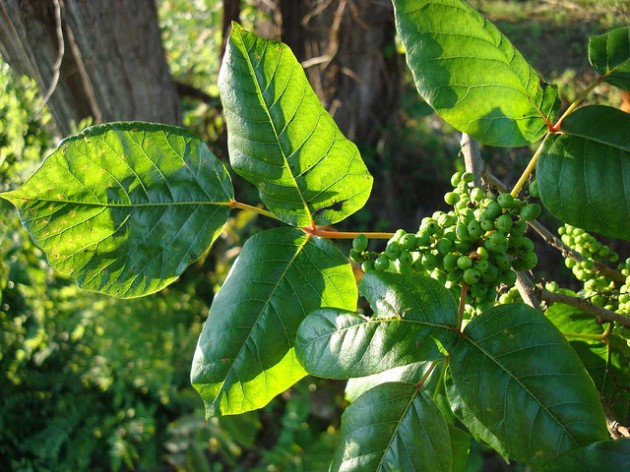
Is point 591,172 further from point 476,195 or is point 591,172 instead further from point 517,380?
point 517,380

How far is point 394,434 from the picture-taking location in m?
0.67

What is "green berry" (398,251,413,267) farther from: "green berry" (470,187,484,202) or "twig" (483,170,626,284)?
"twig" (483,170,626,284)

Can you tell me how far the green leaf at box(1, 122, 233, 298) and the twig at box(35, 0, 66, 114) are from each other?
1.46 metres

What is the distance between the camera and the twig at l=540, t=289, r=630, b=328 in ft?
2.30

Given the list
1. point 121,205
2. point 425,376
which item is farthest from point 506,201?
point 121,205

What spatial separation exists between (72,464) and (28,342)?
2.47ft

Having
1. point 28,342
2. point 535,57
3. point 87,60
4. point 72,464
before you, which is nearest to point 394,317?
point 87,60

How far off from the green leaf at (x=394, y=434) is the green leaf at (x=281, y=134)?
25 cm

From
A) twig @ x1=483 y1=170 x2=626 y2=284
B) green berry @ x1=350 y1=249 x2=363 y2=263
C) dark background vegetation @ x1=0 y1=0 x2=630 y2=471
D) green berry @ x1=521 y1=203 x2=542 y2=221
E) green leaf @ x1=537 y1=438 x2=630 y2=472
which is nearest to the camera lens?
green leaf @ x1=537 y1=438 x2=630 y2=472

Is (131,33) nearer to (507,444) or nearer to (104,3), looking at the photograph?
(104,3)

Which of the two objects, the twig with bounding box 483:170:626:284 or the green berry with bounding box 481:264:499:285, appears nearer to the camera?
the green berry with bounding box 481:264:499:285

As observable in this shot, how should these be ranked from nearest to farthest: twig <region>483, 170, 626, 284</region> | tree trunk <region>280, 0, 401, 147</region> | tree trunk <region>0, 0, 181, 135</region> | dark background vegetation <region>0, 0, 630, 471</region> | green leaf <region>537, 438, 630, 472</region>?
green leaf <region>537, 438, 630, 472</region>, twig <region>483, 170, 626, 284</region>, tree trunk <region>0, 0, 181, 135</region>, dark background vegetation <region>0, 0, 630, 471</region>, tree trunk <region>280, 0, 401, 147</region>

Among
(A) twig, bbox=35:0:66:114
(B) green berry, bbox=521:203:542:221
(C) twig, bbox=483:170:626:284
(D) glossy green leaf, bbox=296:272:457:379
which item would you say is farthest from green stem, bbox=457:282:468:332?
(A) twig, bbox=35:0:66:114

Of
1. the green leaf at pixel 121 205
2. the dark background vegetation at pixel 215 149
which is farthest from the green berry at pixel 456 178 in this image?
the dark background vegetation at pixel 215 149
